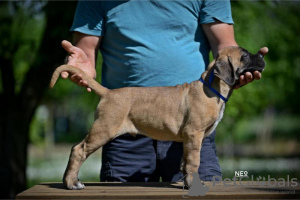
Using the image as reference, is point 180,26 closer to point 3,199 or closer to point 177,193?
point 177,193

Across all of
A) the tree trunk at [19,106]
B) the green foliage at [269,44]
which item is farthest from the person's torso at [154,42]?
the tree trunk at [19,106]

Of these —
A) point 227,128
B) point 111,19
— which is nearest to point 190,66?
point 111,19

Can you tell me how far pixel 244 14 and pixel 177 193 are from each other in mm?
6932

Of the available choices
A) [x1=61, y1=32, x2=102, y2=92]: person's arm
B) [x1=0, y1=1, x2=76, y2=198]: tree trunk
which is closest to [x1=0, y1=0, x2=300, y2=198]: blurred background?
[x1=0, y1=1, x2=76, y2=198]: tree trunk

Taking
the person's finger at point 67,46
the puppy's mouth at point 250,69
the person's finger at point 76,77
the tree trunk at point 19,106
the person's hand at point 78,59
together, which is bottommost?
the tree trunk at point 19,106

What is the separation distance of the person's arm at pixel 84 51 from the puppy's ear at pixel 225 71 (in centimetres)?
128

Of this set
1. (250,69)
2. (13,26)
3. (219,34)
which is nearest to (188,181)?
(250,69)

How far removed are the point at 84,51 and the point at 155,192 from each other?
173 centimetres

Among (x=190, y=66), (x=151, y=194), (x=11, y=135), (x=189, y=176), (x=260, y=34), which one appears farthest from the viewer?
(x=260, y=34)

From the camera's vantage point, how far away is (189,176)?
12.0 ft

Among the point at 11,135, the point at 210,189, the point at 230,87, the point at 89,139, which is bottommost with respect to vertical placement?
the point at 11,135

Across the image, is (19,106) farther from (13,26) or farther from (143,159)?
(143,159)

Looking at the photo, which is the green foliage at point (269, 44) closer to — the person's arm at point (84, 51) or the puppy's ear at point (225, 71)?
the person's arm at point (84, 51)

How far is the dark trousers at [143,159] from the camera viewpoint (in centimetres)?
432
